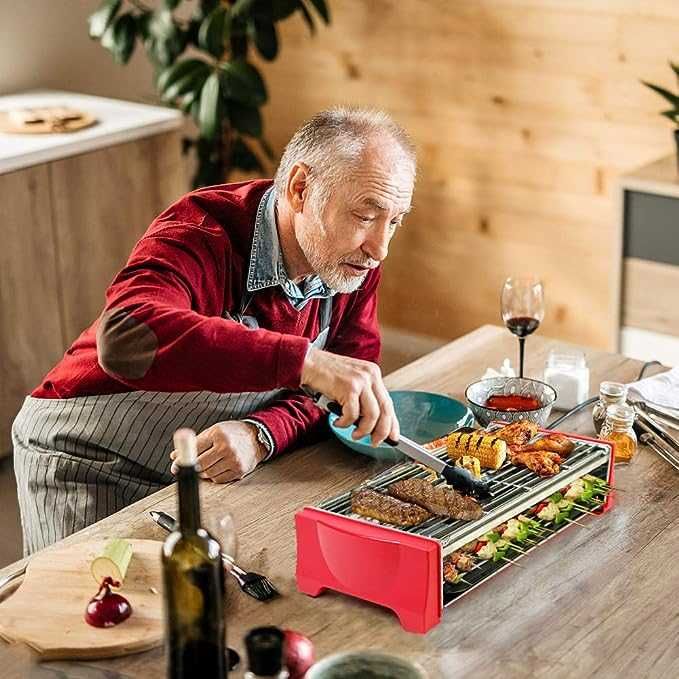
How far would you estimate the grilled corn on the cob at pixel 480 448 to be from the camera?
1.93 m

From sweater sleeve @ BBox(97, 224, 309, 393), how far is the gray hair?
0.95 ft

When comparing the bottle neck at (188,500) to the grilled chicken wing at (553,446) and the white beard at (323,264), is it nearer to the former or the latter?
the grilled chicken wing at (553,446)

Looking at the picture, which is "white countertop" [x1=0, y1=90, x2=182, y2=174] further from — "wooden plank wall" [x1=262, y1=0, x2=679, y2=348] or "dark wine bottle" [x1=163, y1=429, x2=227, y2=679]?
"dark wine bottle" [x1=163, y1=429, x2=227, y2=679]

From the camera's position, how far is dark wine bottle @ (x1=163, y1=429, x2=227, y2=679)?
1368 mm

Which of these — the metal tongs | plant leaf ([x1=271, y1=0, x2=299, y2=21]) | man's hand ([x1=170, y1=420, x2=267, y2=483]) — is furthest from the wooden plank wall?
man's hand ([x1=170, y1=420, x2=267, y2=483])

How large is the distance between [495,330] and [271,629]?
1498 mm

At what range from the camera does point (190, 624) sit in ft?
4.50

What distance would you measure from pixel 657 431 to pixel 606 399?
0.37ft

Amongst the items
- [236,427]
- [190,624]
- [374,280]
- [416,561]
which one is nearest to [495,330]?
[374,280]

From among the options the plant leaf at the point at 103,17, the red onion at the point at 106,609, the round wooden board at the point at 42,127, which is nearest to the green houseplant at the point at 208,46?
the plant leaf at the point at 103,17

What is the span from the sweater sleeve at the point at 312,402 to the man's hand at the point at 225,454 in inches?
2.4

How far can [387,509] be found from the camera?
177 centimetres

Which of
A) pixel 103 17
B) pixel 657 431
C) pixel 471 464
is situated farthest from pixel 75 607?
pixel 103 17

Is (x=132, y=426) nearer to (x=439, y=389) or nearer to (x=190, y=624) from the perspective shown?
(x=439, y=389)
